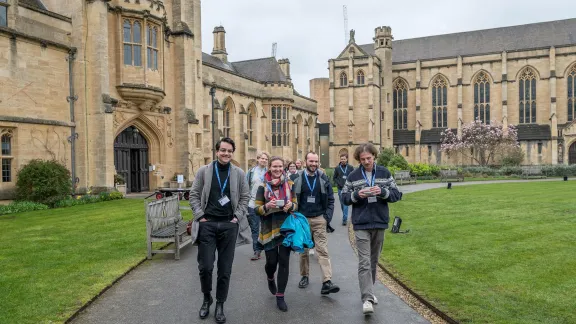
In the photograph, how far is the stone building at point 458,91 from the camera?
4922cm

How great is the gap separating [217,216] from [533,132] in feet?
171

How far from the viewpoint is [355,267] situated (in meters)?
8.02

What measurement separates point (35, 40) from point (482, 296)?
62.6ft

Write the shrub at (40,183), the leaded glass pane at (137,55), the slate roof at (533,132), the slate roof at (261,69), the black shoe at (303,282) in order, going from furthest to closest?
the slate roof at (533,132)
the slate roof at (261,69)
the leaded glass pane at (137,55)
the shrub at (40,183)
the black shoe at (303,282)

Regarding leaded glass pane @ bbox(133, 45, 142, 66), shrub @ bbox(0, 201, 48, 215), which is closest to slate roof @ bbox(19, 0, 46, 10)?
leaded glass pane @ bbox(133, 45, 142, 66)

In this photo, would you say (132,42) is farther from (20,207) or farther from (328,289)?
(328,289)

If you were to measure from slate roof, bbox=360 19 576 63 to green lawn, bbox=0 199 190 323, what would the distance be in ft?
163

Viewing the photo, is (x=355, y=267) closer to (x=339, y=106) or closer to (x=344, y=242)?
(x=344, y=242)

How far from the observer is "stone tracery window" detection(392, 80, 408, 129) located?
56.3 m

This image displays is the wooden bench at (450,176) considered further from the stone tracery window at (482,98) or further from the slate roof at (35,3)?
the slate roof at (35,3)

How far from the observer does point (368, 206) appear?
568cm

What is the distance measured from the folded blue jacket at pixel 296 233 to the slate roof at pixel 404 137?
50921 mm

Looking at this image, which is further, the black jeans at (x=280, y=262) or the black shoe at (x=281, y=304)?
the black jeans at (x=280, y=262)

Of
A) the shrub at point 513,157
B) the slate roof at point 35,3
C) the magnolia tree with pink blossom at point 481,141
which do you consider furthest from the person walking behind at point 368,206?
the magnolia tree with pink blossom at point 481,141
